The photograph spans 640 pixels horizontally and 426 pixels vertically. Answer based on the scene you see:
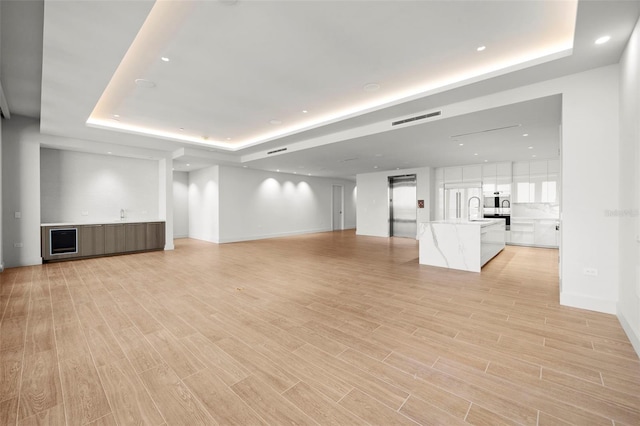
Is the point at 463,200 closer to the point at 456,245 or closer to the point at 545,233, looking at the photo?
the point at 545,233

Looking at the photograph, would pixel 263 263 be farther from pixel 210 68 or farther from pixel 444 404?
pixel 444 404

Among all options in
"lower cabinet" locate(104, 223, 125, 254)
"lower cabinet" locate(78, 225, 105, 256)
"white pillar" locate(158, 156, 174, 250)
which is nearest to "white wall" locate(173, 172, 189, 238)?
"white pillar" locate(158, 156, 174, 250)

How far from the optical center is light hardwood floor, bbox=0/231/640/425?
1912 millimetres

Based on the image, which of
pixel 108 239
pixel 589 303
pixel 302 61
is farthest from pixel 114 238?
pixel 589 303

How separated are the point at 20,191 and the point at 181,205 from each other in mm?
5991

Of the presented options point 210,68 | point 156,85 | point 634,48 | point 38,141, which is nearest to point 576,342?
point 634,48

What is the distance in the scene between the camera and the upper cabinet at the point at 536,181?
921cm

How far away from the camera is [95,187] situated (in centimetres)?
848

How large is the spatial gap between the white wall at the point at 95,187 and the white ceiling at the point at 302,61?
1.47 meters

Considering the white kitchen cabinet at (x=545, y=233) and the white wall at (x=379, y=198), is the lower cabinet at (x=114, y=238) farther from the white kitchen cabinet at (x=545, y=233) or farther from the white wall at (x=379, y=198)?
the white kitchen cabinet at (x=545, y=233)

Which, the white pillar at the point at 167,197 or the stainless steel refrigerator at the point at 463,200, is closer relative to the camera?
the white pillar at the point at 167,197

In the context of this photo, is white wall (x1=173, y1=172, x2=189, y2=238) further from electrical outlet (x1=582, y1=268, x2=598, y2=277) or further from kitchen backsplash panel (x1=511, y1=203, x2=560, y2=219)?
kitchen backsplash panel (x1=511, y1=203, x2=560, y2=219)

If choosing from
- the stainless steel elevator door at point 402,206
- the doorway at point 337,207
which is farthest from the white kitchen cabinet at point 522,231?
the doorway at point 337,207

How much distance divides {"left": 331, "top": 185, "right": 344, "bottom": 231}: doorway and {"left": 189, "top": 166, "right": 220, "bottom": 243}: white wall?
6908 millimetres
